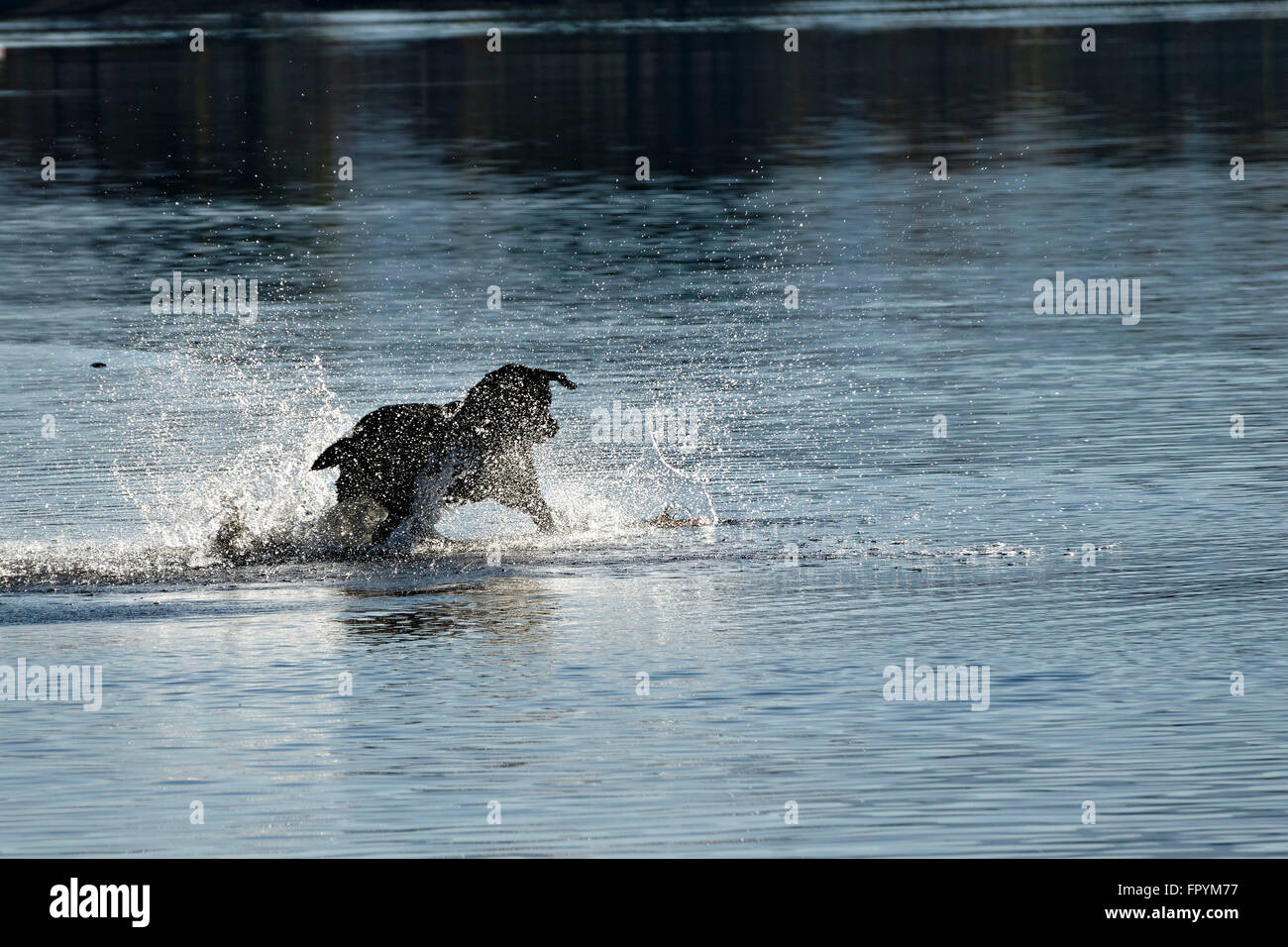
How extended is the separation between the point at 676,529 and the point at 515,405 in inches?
51.8

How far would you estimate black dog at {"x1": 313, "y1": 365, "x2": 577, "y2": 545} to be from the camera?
52.8 ft

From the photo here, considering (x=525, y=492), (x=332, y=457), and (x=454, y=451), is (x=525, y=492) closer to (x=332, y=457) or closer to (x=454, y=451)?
(x=454, y=451)

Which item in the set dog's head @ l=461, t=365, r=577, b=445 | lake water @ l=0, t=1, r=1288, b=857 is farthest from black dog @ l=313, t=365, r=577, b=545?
lake water @ l=0, t=1, r=1288, b=857

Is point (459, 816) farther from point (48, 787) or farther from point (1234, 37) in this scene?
point (1234, 37)

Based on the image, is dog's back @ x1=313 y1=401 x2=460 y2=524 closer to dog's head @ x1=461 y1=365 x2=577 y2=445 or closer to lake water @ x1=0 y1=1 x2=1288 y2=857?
dog's head @ x1=461 y1=365 x2=577 y2=445

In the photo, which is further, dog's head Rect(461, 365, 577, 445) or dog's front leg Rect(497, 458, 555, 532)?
dog's front leg Rect(497, 458, 555, 532)

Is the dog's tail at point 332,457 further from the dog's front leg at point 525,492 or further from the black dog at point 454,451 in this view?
the dog's front leg at point 525,492

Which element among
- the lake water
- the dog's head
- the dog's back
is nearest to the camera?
the lake water

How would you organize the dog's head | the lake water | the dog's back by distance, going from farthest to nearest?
1. the dog's back
2. the dog's head
3. the lake water

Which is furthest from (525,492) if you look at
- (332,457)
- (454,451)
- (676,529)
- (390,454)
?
(332,457)

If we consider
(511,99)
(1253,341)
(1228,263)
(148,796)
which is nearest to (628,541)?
(148,796)

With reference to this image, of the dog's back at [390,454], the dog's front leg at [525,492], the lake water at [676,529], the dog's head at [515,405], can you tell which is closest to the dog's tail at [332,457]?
the dog's back at [390,454]

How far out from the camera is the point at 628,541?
16.2m
